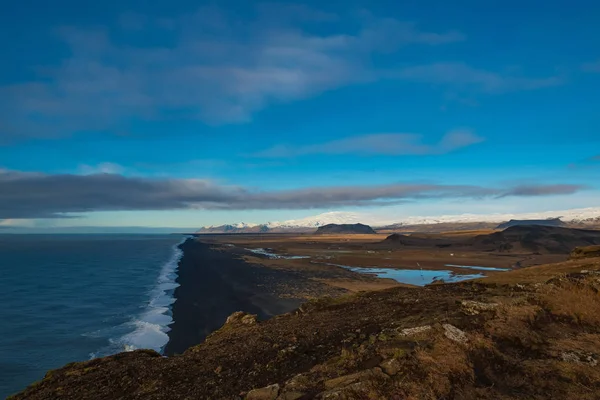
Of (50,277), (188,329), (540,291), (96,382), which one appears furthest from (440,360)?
(50,277)

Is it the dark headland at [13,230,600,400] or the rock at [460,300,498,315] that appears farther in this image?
the rock at [460,300,498,315]

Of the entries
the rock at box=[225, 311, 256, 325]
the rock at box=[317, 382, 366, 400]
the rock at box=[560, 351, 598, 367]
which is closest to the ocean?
the rock at box=[225, 311, 256, 325]

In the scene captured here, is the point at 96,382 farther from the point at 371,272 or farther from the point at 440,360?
the point at 371,272

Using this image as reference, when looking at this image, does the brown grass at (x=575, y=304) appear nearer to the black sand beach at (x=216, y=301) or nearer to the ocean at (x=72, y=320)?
the black sand beach at (x=216, y=301)

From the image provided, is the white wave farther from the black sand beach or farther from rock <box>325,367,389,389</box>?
rock <box>325,367,389,389</box>

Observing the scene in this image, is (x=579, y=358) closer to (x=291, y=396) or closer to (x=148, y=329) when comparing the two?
(x=291, y=396)
